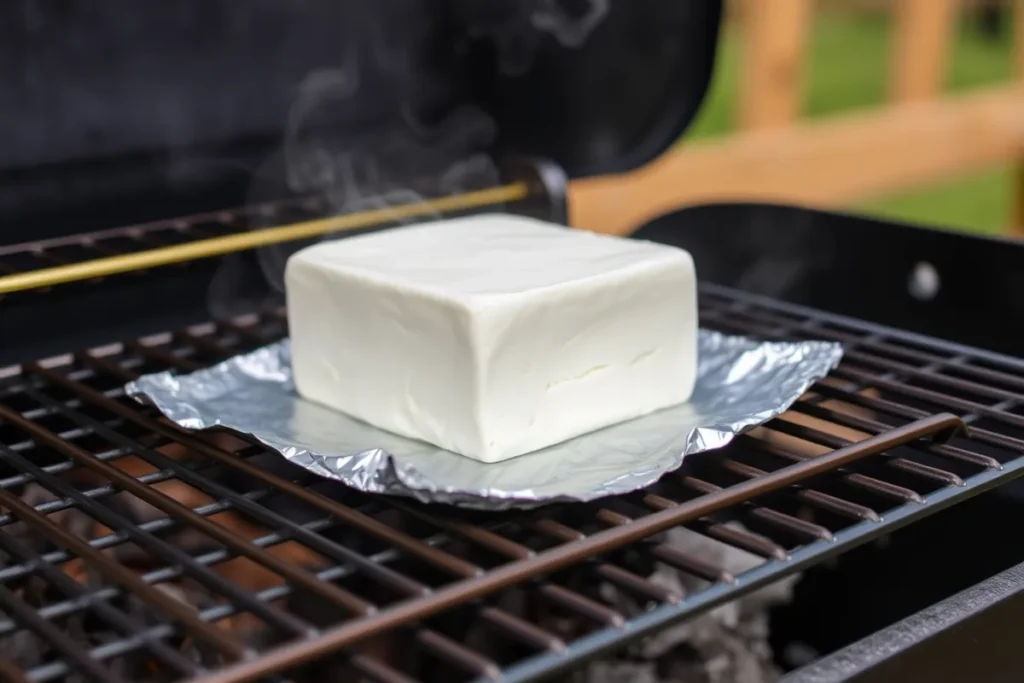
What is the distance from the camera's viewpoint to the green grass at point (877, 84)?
15.3ft

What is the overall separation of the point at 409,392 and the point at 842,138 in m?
2.48

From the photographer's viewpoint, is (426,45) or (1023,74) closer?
(426,45)

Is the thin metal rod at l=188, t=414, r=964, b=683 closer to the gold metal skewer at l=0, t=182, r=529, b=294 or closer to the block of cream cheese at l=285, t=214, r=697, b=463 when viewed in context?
the block of cream cheese at l=285, t=214, r=697, b=463

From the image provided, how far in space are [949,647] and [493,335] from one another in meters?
0.47

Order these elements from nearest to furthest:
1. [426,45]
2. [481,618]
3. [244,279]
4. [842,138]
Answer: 1. [481,618]
2. [244,279]
3. [426,45]
4. [842,138]

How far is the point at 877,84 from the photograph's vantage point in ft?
19.6

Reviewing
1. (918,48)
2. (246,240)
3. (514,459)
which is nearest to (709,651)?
(514,459)

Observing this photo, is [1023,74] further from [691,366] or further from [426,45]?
[691,366]

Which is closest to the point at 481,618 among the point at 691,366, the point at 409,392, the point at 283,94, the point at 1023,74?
the point at 409,392

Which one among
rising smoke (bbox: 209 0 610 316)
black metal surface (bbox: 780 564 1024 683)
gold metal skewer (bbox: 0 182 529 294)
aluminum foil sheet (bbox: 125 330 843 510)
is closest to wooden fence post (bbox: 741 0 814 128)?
rising smoke (bbox: 209 0 610 316)

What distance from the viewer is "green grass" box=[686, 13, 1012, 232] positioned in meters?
4.67

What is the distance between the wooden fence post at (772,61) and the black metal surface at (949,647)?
2264mm

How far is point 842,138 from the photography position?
3408 millimetres

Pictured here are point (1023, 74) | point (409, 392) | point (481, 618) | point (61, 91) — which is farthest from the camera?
point (1023, 74)
